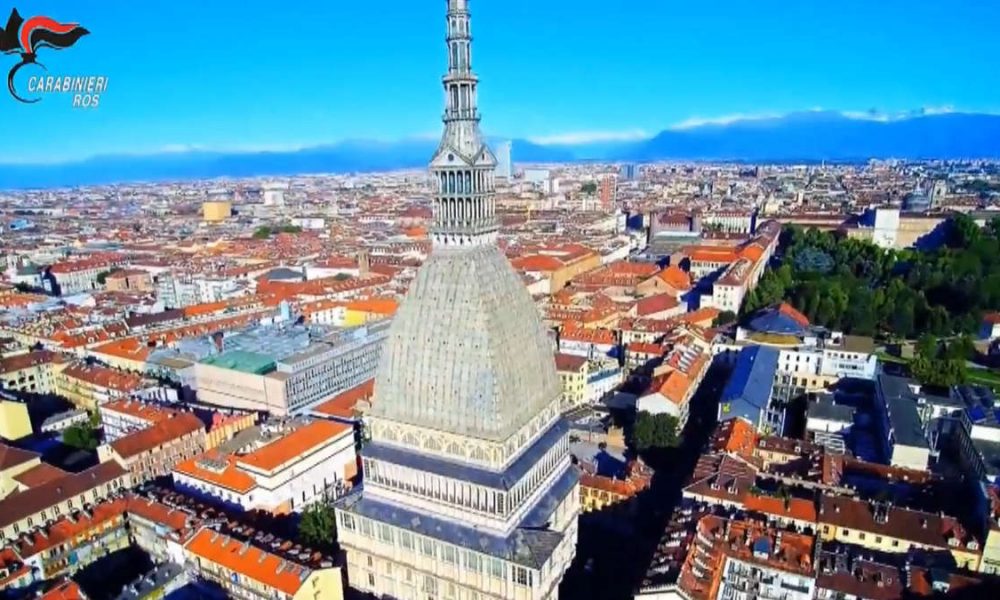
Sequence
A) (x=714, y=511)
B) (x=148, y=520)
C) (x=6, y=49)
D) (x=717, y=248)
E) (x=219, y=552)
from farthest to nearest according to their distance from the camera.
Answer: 1. (x=717, y=248)
2. (x=148, y=520)
3. (x=714, y=511)
4. (x=219, y=552)
5. (x=6, y=49)

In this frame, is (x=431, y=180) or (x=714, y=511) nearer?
(x=431, y=180)

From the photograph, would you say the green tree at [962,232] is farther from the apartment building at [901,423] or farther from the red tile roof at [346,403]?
the red tile roof at [346,403]

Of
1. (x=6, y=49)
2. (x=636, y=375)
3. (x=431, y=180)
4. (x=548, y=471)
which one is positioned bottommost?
(x=636, y=375)

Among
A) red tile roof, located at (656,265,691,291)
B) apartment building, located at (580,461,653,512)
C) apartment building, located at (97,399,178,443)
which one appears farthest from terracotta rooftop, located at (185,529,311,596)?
red tile roof, located at (656,265,691,291)

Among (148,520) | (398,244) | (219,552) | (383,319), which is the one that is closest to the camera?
(219,552)

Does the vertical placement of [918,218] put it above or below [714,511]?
Answer: above

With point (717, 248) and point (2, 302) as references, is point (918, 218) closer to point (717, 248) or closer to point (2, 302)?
point (717, 248)

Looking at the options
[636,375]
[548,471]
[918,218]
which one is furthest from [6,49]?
[918,218]

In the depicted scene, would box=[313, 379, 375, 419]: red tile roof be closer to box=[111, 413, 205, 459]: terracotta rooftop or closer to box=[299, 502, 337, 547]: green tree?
box=[111, 413, 205, 459]: terracotta rooftop
